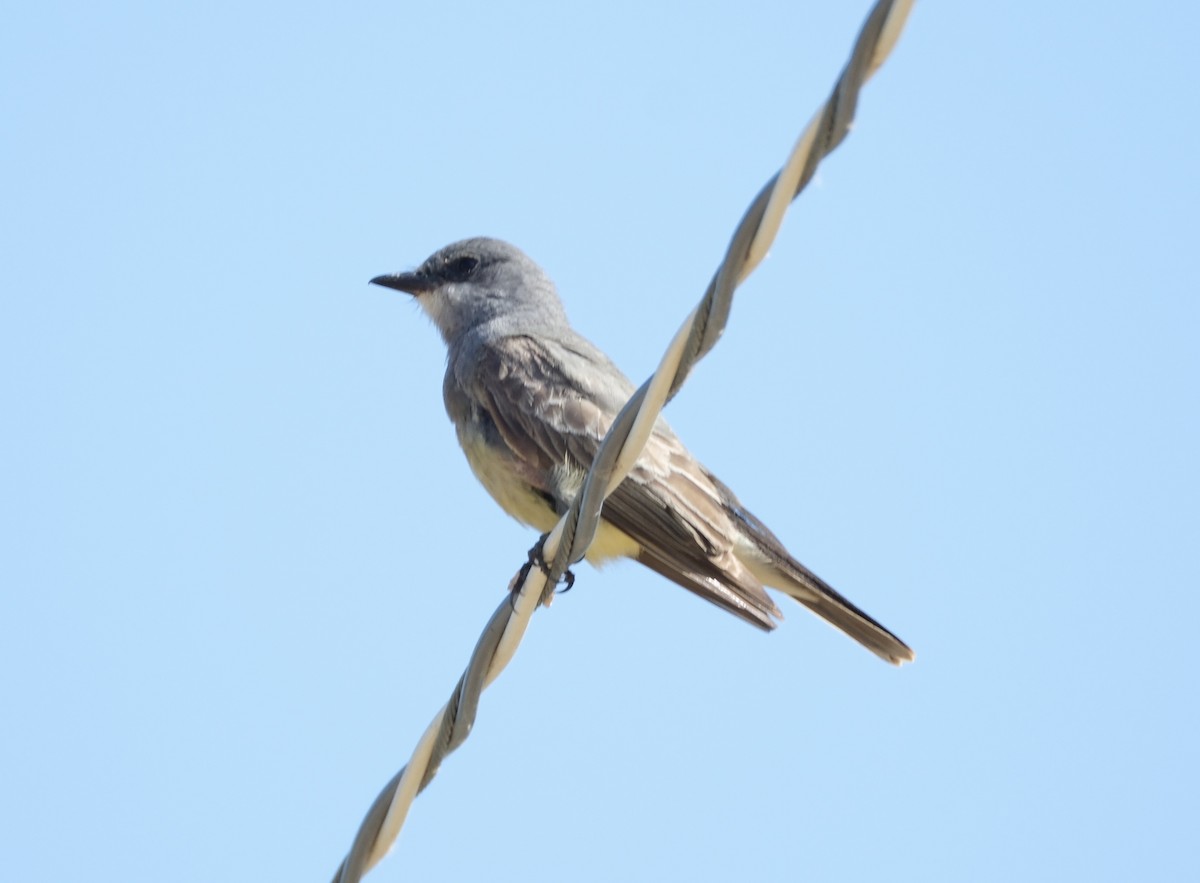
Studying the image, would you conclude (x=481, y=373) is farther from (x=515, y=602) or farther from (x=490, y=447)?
(x=515, y=602)

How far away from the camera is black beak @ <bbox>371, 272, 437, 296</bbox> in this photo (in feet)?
31.3

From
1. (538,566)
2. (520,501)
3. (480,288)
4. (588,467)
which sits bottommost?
(538,566)

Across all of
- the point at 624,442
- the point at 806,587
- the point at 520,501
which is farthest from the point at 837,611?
the point at 624,442

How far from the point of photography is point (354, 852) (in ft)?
12.9

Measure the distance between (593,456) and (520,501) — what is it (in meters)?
0.46

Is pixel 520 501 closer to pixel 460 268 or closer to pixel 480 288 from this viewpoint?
pixel 480 288

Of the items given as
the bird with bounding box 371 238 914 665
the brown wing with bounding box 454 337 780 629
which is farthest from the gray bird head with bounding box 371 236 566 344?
the brown wing with bounding box 454 337 780 629

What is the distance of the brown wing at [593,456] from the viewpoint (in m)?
6.68

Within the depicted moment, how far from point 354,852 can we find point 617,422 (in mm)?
1309

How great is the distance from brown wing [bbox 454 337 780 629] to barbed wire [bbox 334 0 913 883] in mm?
2245

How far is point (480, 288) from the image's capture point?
9.21 meters

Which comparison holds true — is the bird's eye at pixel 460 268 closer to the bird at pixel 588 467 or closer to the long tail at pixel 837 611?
the bird at pixel 588 467

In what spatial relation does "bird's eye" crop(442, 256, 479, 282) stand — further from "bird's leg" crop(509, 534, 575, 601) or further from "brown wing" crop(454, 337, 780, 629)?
"bird's leg" crop(509, 534, 575, 601)

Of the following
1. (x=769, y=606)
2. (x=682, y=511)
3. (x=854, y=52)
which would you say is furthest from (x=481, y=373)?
(x=854, y=52)
